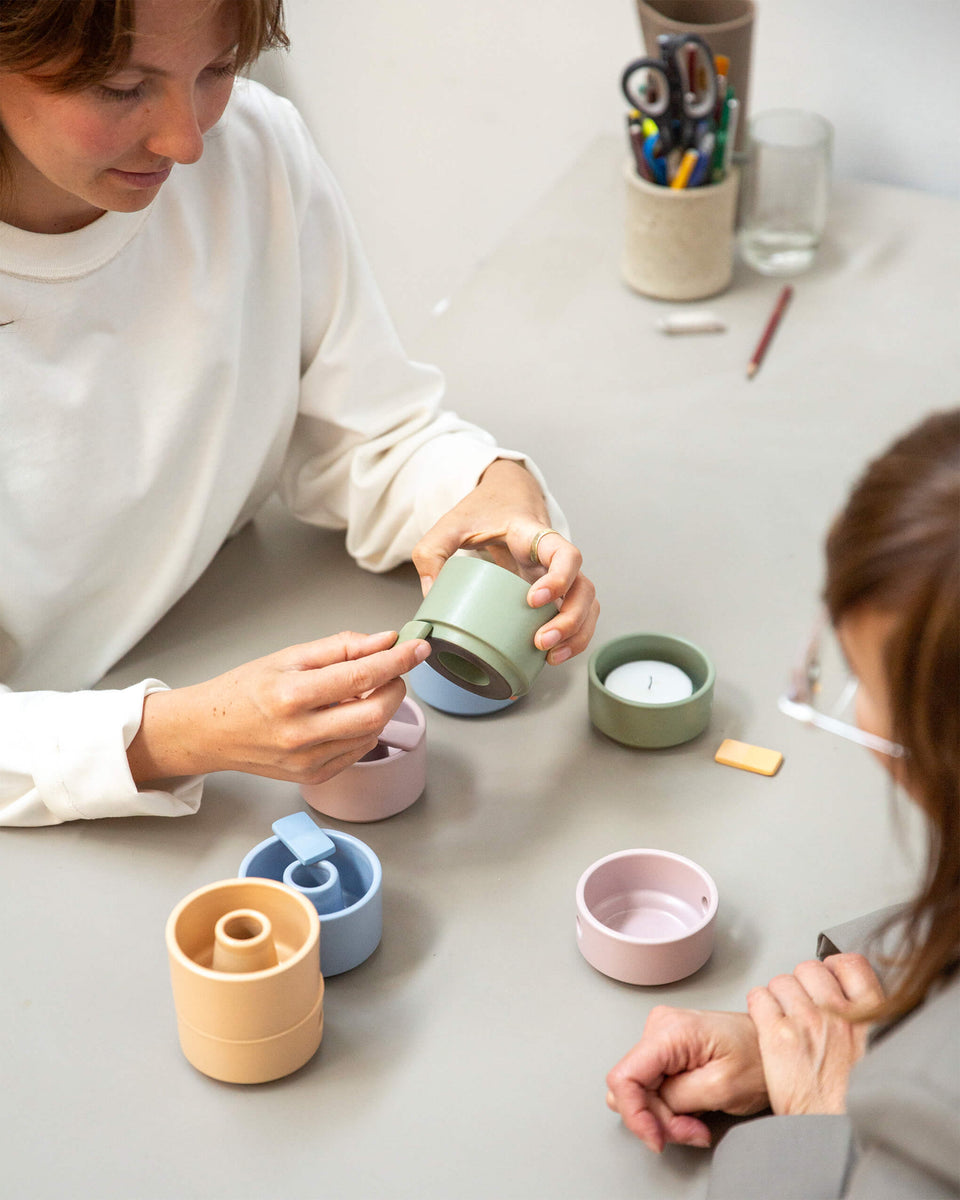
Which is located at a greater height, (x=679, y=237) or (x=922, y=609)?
(x=922, y=609)

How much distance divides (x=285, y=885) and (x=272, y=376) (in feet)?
1.80

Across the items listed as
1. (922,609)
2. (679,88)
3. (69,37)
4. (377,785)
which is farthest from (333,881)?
(679,88)

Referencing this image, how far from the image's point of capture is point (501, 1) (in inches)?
83.4

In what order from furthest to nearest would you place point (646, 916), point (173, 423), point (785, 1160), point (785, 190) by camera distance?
point (785, 190)
point (173, 423)
point (646, 916)
point (785, 1160)

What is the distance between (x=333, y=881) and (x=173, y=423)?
46 centimetres

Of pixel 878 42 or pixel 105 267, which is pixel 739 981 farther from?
pixel 878 42

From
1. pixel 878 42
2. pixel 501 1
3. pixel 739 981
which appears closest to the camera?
pixel 739 981

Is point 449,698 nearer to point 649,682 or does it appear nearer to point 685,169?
point 649,682

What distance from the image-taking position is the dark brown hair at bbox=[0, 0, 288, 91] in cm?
81

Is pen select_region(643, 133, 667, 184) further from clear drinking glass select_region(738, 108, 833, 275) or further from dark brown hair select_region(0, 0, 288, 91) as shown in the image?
dark brown hair select_region(0, 0, 288, 91)

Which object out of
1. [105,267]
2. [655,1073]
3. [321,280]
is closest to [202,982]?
[655,1073]

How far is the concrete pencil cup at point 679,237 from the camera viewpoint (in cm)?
156

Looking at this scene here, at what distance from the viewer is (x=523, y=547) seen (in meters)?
1.09

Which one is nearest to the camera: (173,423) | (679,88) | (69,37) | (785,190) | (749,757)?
(69,37)
